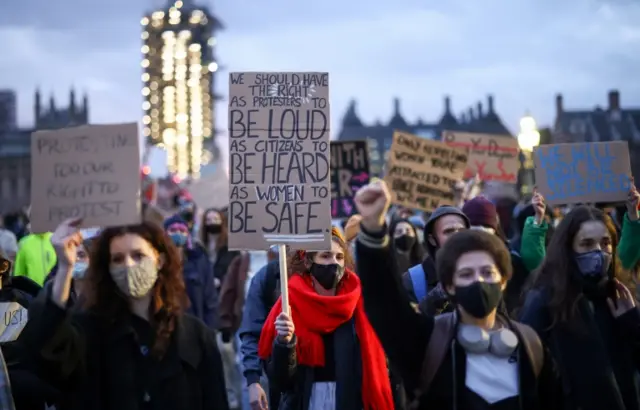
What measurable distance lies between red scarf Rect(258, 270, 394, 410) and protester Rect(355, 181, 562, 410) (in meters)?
0.88

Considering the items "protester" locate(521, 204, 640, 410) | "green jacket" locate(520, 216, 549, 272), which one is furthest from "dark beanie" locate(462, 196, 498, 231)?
"protester" locate(521, 204, 640, 410)

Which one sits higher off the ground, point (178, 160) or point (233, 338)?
point (178, 160)

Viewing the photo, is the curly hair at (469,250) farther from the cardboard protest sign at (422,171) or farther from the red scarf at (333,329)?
the cardboard protest sign at (422,171)

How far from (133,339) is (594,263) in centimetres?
237

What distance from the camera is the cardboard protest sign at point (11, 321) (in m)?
4.44

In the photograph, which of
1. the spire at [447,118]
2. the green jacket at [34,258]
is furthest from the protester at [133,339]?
the spire at [447,118]

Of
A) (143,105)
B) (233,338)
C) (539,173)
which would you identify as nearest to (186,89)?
(143,105)

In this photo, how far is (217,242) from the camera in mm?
10555

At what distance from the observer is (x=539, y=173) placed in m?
5.79

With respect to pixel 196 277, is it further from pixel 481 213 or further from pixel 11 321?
pixel 11 321

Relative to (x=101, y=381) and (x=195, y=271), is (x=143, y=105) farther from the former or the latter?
(x=101, y=381)

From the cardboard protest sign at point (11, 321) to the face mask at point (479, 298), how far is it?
2.25 m

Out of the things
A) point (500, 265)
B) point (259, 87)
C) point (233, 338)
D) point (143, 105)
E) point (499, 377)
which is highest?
point (143, 105)

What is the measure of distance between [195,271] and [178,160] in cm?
4246
